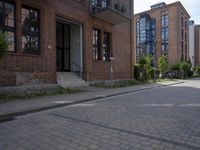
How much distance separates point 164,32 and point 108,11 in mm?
41270

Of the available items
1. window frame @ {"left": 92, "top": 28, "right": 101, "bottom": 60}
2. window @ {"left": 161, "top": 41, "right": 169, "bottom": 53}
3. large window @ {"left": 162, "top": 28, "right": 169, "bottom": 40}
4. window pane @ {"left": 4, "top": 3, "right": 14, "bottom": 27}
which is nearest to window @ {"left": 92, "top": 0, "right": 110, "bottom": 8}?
window frame @ {"left": 92, "top": 28, "right": 101, "bottom": 60}

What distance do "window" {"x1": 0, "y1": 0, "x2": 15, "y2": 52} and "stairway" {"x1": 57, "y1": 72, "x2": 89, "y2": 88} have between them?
4476mm

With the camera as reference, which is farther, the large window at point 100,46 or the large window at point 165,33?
the large window at point 165,33

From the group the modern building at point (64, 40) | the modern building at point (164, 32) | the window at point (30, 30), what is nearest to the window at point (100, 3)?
the modern building at point (64, 40)

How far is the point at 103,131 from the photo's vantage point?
623 centimetres

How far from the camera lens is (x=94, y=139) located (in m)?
5.54

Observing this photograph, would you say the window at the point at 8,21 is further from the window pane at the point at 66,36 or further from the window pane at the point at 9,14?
the window pane at the point at 66,36

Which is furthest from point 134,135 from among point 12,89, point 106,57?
point 106,57

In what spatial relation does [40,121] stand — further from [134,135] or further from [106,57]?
[106,57]

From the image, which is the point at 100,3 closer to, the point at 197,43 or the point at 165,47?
the point at 165,47

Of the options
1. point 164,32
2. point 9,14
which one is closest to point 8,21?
point 9,14

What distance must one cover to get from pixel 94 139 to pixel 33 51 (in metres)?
11.1

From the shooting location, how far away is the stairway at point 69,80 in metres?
17.5

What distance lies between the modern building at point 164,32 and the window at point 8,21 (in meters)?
45.8
